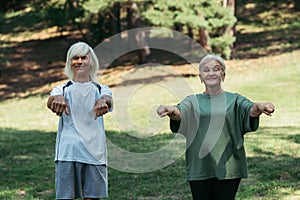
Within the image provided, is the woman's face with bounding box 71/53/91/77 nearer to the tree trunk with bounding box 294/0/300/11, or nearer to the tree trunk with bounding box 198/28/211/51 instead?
the tree trunk with bounding box 198/28/211/51

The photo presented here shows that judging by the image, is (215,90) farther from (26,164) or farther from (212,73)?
(26,164)

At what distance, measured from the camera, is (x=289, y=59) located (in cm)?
2338

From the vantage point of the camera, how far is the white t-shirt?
196 inches

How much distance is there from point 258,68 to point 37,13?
11776mm

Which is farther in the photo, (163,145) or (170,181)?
(163,145)

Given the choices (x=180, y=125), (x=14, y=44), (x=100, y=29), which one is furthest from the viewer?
(x=14, y=44)

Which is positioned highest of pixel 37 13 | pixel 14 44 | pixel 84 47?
pixel 84 47

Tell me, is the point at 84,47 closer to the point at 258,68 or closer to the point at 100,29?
the point at 258,68

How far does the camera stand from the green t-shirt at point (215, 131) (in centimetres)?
447

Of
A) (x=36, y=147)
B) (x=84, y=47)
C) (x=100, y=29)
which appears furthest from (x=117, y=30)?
(x=84, y=47)

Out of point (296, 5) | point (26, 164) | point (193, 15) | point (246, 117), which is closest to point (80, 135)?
point (246, 117)

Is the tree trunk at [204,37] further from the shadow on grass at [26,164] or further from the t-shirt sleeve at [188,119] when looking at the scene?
the t-shirt sleeve at [188,119]

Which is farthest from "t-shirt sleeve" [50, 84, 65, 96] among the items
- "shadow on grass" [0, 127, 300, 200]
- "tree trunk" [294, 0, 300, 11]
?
"tree trunk" [294, 0, 300, 11]

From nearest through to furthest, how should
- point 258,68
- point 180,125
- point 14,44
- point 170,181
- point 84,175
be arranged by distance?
point 180,125 → point 84,175 → point 170,181 → point 258,68 → point 14,44
